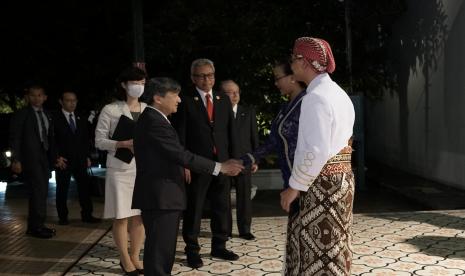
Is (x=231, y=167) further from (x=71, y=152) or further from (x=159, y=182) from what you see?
(x=71, y=152)

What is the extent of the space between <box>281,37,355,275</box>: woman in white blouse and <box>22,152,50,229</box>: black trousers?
406cm

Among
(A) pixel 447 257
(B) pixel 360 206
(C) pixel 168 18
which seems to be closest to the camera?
(A) pixel 447 257

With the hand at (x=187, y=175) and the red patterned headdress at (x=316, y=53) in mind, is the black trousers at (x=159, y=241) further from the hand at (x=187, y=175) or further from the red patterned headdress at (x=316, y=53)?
the red patterned headdress at (x=316, y=53)

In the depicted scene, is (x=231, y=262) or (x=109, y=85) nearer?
(x=231, y=262)

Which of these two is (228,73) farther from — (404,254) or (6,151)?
(404,254)

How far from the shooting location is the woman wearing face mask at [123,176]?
4.44 metres

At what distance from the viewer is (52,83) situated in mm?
13562

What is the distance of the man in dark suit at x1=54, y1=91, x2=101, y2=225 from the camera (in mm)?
7027

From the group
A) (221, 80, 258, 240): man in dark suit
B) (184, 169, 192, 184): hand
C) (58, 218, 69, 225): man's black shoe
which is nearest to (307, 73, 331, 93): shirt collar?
(184, 169, 192, 184): hand

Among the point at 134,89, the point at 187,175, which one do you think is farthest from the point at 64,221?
the point at 134,89

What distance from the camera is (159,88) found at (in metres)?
3.67

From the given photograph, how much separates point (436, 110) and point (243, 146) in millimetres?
5748

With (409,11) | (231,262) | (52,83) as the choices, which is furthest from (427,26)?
(52,83)

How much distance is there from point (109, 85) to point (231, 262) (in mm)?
9997
